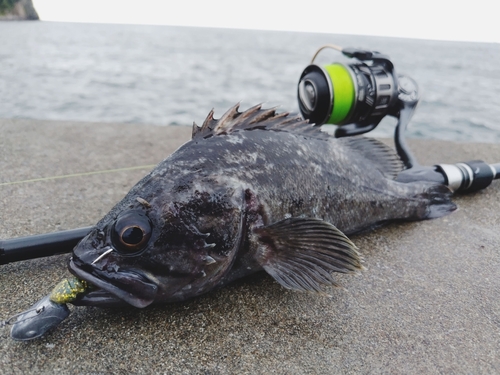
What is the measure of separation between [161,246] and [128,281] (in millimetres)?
191

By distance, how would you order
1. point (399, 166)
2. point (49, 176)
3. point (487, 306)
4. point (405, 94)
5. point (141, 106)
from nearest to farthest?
point (487, 306)
point (399, 166)
point (405, 94)
point (49, 176)
point (141, 106)

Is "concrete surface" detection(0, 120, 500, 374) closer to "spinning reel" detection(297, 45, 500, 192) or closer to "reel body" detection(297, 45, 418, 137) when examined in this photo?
"spinning reel" detection(297, 45, 500, 192)

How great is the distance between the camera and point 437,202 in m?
2.92

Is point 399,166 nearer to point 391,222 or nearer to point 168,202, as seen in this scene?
point 391,222

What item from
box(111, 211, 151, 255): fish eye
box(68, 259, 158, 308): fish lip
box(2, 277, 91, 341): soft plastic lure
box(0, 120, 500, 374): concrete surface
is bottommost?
box(0, 120, 500, 374): concrete surface

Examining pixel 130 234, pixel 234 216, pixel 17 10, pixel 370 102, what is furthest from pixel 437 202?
pixel 17 10

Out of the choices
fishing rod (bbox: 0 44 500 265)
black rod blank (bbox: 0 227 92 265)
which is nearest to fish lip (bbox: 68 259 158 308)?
black rod blank (bbox: 0 227 92 265)

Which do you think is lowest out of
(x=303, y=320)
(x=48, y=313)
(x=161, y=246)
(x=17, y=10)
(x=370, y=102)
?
(x=17, y=10)

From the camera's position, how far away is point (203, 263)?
1753 mm

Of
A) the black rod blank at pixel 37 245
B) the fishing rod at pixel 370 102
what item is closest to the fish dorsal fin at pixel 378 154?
the fishing rod at pixel 370 102

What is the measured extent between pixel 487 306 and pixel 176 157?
180 cm

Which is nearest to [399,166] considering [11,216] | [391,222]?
[391,222]

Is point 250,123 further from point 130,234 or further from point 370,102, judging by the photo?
point 370,102

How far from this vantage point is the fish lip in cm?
161
